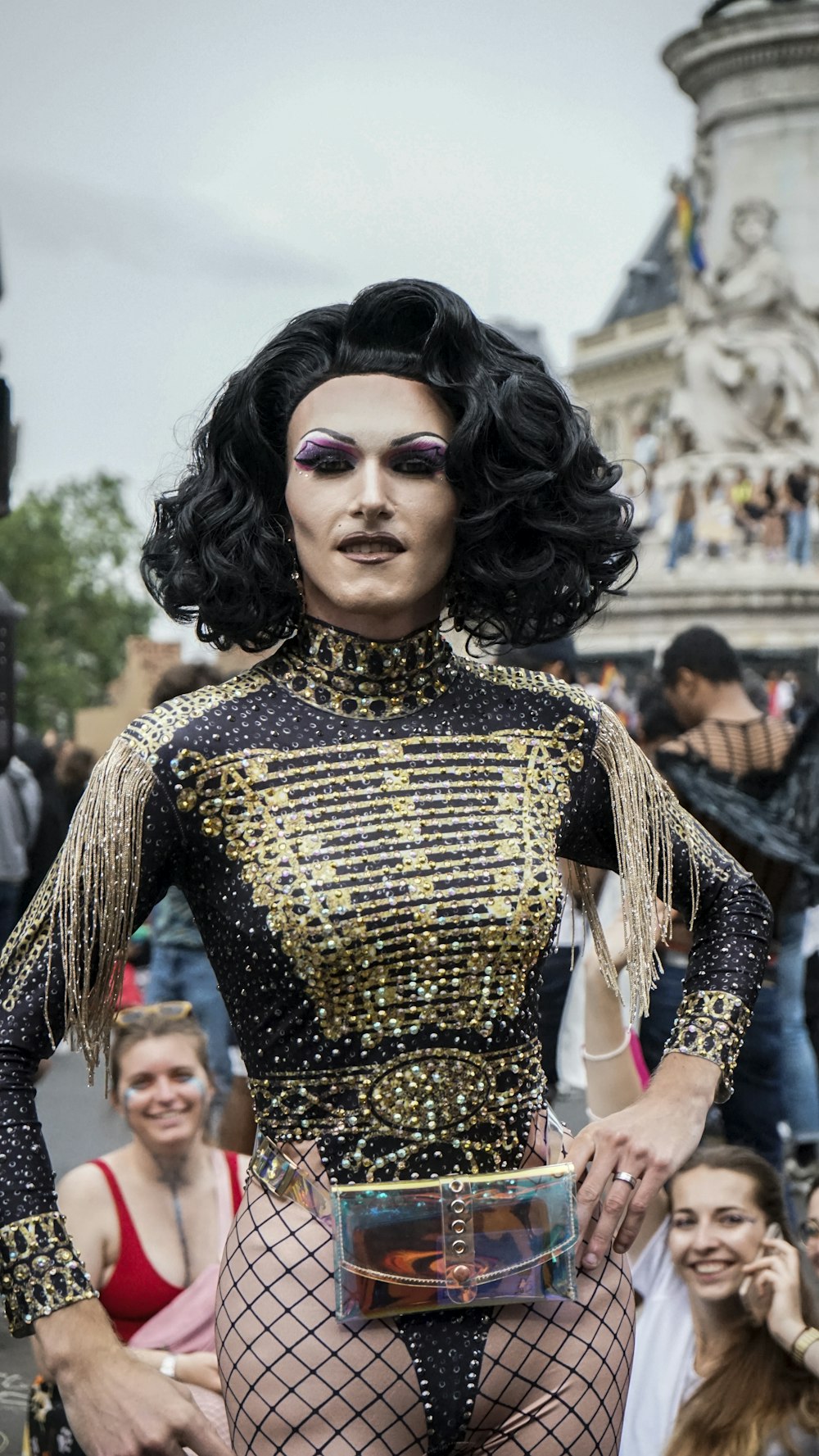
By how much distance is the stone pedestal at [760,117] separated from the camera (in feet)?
84.3

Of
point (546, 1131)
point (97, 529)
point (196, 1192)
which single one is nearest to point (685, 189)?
point (196, 1192)

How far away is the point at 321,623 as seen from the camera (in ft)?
7.66

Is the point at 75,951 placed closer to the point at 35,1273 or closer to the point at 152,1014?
the point at 35,1273

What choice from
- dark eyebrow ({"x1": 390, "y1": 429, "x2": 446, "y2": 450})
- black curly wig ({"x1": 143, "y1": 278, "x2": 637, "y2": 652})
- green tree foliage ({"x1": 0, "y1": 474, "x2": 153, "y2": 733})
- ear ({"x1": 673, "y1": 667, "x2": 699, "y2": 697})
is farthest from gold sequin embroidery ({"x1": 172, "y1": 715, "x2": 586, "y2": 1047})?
green tree foliage ({"x1": 0, "y1": 474, "x2": 153, "y2": 733})

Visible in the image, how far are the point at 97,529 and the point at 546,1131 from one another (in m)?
67.6

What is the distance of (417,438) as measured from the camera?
2283 millimetres

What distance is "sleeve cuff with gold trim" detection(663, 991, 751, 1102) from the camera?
228 cm

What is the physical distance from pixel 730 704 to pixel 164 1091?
9.09 feet

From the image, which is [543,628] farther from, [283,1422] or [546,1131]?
[283,1422]

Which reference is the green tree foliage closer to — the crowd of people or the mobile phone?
the crowd of people

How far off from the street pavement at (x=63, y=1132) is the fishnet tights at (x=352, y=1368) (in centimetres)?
285

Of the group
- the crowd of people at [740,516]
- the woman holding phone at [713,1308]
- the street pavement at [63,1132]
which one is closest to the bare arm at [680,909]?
the woman holding phone at [713,1308]

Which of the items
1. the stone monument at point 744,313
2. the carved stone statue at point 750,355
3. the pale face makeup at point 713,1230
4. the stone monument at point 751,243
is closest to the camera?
the pale face makeup at point 713,1230

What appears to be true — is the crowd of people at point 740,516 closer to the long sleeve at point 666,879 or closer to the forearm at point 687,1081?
the long sleeve at point 666,879
